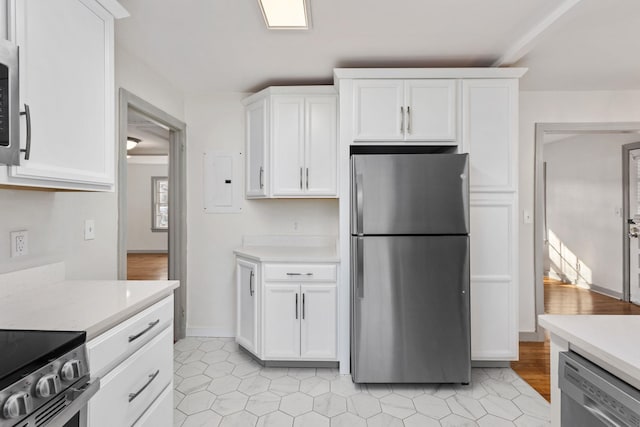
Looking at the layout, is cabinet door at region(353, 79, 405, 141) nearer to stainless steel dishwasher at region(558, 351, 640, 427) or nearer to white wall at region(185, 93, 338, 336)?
white wall at region(185, 93, 338, 336)

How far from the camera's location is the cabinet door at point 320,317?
2531mm

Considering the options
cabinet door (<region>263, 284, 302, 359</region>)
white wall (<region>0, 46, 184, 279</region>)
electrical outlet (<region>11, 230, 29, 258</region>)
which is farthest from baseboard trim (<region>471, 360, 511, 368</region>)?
electrical outlet (<region>11, 230, 29, 258</region>)

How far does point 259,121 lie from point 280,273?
1.39 m

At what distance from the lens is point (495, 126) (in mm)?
2510

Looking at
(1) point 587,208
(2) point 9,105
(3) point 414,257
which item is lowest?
(3) point 414,257

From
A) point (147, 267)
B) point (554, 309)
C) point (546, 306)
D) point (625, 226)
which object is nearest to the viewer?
point (554, 309)

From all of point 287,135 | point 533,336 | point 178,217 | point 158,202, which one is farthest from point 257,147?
point 158,202

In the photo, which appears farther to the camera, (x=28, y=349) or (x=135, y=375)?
(x=135, y=375)

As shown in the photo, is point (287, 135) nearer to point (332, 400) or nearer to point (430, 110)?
point (430, 110)

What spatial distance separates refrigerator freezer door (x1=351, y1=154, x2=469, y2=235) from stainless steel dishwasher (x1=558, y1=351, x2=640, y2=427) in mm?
1266

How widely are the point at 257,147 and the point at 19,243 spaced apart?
1.86 meters

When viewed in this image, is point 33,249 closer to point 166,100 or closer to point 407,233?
point 166,100

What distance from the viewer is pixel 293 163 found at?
9.39 ft

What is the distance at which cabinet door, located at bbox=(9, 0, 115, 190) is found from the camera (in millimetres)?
1159
